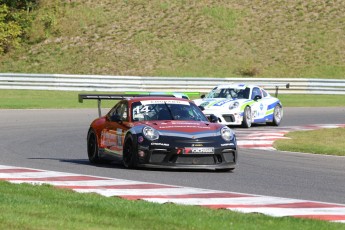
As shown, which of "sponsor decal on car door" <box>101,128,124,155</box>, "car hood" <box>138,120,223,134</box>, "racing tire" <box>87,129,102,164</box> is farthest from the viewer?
"racing tire" <box>87,129,102,164</box>

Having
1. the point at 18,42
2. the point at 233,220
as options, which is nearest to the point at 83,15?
the point at 18,42

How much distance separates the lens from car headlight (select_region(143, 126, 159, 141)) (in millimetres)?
16156

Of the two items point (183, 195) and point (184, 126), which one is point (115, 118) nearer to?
point (184, 126)

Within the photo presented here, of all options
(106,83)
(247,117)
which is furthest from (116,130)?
(106,83)

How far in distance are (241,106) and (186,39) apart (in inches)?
1086

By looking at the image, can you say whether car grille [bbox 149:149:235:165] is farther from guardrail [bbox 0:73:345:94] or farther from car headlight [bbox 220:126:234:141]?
guardrail [bbox 0:73:345:94]

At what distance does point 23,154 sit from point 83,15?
3971 centimetres

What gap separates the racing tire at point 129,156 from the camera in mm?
16266

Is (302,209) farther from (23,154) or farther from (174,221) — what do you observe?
(23,154)

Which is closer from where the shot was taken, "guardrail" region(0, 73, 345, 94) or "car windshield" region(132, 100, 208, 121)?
"car windshield" region(132, 100, 208, 121)

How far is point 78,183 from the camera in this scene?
545 inches

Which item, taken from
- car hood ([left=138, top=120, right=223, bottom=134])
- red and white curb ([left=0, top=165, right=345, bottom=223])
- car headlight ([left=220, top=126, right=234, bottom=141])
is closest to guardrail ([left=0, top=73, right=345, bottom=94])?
car hood ([left=138, top=120, right=223, bottom=134])

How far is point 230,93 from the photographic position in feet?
96.0

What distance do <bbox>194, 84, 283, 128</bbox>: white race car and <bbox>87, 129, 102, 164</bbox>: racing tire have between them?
925cm
